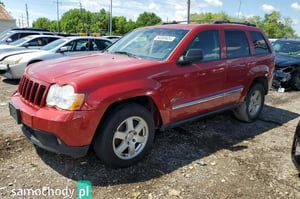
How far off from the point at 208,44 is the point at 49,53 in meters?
5.98

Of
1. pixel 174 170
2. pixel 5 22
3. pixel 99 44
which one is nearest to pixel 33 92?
pixel 174 170

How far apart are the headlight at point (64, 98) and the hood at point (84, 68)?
0.08 m

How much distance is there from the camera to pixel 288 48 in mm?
10320

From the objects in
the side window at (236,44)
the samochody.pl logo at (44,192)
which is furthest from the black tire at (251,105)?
the samochody.pl logo at (44,192)

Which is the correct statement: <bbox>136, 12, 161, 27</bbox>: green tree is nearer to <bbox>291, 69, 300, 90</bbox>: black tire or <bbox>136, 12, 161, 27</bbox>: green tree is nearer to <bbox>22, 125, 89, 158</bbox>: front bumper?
<bbox>291, 69, 300, 90</bbox>: black tire

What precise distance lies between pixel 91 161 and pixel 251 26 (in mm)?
4014

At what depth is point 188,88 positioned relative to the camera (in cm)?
404

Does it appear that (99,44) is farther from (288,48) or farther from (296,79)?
(288,48)

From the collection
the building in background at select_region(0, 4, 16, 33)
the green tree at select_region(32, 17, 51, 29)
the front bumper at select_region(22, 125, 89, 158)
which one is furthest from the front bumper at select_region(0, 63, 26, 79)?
the green tree at select_region(32, 17, 51, 29)

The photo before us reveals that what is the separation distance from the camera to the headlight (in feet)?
9.81

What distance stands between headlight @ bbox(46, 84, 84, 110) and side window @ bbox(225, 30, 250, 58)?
9.07 ft

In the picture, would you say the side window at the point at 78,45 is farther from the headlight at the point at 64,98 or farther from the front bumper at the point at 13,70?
the headlight at the point at 64,98

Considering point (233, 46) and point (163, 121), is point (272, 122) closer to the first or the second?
point (233, 46)

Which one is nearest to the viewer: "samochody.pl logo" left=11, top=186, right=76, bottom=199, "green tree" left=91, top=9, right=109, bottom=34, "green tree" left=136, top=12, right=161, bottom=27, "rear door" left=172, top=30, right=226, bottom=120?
"samochody.pl logo" left=11, top=186, right=76, bottom=199
